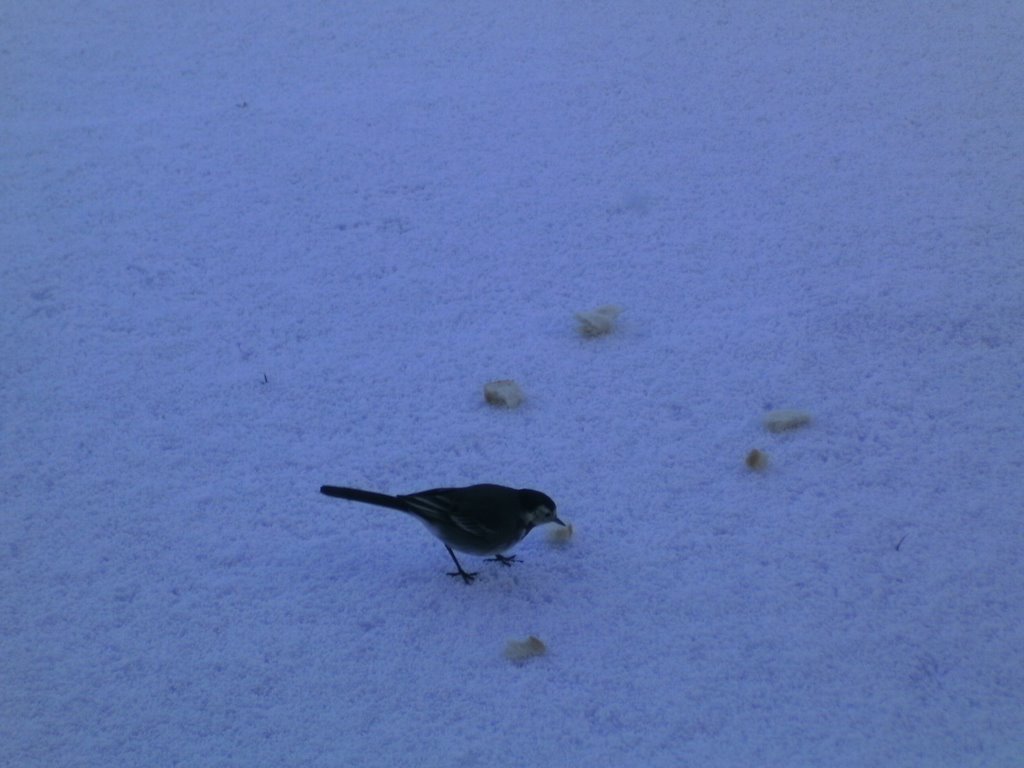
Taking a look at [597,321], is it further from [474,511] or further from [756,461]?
[474,511]

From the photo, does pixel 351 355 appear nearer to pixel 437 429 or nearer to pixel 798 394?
pixel 437 429

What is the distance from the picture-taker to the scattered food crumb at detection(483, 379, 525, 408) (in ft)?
10.1

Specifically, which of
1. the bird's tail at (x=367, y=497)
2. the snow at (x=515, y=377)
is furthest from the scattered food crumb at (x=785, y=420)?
the bird's tail at (x=367, y=497)

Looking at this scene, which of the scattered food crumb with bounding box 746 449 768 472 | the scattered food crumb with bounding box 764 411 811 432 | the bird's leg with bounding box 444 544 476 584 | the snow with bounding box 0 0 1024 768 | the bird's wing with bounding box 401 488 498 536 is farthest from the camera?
the scattered food crumb with bounding box 764 411 811 432

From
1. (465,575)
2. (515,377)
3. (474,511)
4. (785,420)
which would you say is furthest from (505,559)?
(785,420)

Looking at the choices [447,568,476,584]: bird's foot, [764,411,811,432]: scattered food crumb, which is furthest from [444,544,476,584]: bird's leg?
[764,411,811,432]: scattered food crumb

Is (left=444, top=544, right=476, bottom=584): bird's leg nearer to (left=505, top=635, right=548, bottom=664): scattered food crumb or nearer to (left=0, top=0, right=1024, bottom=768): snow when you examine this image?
(left=0, top=0, right=1024, bottom=768): snow

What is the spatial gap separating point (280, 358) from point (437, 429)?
0.59m

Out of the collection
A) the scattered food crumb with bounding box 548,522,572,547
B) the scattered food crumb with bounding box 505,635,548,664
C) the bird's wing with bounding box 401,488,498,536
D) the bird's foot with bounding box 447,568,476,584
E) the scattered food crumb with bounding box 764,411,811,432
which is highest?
the bird's wing with bounding box 401,488,498,536

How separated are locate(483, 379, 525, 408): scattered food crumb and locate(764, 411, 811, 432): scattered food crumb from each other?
0.67 meters

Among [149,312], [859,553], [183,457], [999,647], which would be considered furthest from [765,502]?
[149,312]

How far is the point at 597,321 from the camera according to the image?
335 cm

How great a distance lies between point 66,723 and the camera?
2365mm

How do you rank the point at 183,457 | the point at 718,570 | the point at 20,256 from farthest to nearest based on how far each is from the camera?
the point at 20,256
the point at 183,457
the point at 718,570
